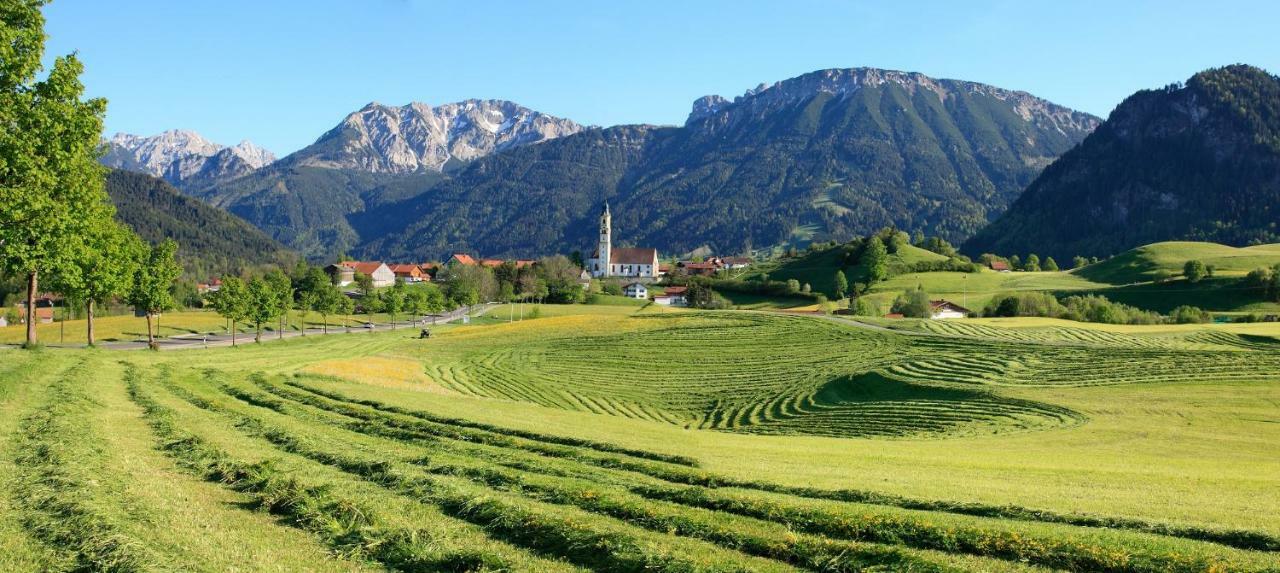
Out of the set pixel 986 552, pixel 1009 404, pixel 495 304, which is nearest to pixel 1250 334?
pixel 1009 404

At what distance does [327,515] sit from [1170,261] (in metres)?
190

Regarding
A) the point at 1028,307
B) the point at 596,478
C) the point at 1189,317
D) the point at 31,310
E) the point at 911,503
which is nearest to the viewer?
the point at 911,503

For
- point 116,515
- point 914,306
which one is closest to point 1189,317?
point 914,306

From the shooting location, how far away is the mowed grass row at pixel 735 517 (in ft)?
36.9

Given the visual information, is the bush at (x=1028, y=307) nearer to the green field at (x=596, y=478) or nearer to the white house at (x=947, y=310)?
the white house at (x=947, y=310)

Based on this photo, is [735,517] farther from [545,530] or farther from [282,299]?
[282,299]

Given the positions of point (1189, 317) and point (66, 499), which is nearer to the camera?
point (66, 499)

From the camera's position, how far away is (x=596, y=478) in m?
16.5

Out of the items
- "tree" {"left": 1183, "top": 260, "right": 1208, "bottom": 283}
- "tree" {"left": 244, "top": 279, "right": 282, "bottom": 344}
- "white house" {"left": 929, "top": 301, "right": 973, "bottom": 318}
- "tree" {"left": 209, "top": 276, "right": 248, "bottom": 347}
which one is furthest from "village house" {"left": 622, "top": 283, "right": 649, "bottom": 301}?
"tree" {"left": 209, "top": 276, "right": 248, "bottom": 347}

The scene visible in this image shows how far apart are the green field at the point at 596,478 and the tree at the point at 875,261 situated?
115m

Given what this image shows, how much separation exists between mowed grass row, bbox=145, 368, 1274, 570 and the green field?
55 mm

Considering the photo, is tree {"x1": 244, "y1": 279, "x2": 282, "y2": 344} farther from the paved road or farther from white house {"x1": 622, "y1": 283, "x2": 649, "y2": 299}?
white house {"x1": 622, "y1": 283, "x2": 649, "y2": 299}

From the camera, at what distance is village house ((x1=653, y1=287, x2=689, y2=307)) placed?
6442 inches

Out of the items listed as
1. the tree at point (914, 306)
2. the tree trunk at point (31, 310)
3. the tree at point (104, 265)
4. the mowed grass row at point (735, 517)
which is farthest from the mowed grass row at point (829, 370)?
the tree at point (914, 306)
